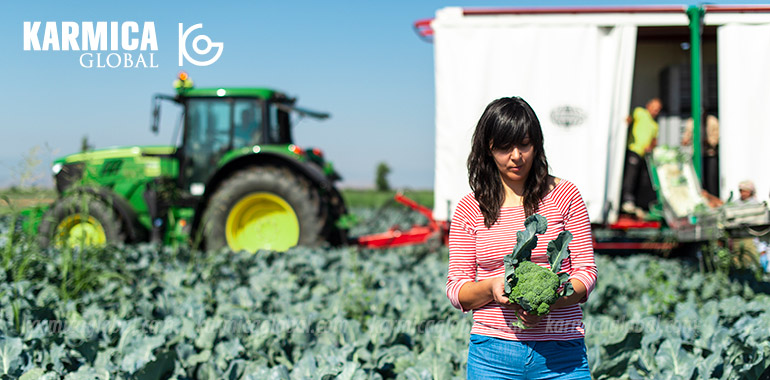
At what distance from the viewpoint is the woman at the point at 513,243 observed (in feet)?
5.56

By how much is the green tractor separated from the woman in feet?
16.5

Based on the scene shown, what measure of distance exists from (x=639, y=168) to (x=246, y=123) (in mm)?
4623

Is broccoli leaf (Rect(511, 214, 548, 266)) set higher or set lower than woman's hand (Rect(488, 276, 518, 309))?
higher

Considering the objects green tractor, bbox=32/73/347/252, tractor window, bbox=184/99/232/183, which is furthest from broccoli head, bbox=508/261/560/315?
tractor window, bbox=184/99/232/183

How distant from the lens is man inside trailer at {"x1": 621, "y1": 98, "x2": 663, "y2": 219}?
6594 millimetres

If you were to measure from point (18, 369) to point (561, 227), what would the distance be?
2576 millimetres

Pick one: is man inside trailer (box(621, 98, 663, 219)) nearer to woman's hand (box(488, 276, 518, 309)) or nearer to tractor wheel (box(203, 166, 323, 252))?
tractor wheel (box(203, 166, 323, 252))

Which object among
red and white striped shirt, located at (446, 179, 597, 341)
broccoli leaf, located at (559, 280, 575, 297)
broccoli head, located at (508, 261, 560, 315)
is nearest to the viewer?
broccoli head, located at (508, 261, 560, 315)

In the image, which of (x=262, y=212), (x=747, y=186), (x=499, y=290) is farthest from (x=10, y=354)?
(x=747, y=186)

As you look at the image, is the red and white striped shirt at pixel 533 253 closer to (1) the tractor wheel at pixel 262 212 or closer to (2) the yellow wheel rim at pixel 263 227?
(1) the tractor wheel at pixel 262 212

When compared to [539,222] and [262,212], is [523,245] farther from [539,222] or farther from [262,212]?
[262,212]

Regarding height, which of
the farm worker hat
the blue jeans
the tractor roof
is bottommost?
the blue jeans

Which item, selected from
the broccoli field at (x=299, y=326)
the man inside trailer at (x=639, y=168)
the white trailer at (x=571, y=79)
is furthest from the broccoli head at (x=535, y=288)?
the man inside trailer at (x=639, y=168)

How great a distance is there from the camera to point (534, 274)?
1.53m
